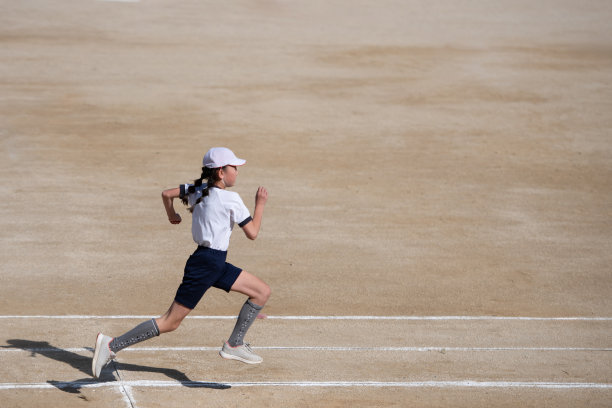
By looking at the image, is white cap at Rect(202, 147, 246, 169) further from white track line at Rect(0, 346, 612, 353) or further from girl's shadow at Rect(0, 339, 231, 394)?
white track line at Rect(0, 346, 612, 353)

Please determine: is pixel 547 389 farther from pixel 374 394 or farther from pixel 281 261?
pixel 281 261

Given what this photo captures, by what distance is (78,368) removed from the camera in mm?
8781

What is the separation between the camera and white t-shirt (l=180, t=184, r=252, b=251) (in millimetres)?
7855

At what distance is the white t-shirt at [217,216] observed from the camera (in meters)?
7.86

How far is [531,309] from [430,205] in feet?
18.6

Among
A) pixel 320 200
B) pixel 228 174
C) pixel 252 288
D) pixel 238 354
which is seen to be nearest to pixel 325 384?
pixel 238 354

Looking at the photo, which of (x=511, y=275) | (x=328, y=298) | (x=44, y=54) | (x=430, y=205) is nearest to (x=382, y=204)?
(x=430, y=205)

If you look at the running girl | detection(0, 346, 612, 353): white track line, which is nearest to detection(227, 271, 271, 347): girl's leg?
the running girl

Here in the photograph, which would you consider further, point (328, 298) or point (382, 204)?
point (382, 204)

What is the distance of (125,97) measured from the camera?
2412cm

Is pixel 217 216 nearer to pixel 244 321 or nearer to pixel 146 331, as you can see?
pixel 244 321

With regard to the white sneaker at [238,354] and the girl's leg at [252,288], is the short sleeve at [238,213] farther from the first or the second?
the white sneaker at [238,354]

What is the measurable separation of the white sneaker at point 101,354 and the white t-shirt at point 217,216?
128 centimetres

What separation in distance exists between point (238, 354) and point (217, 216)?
4.61 ft
